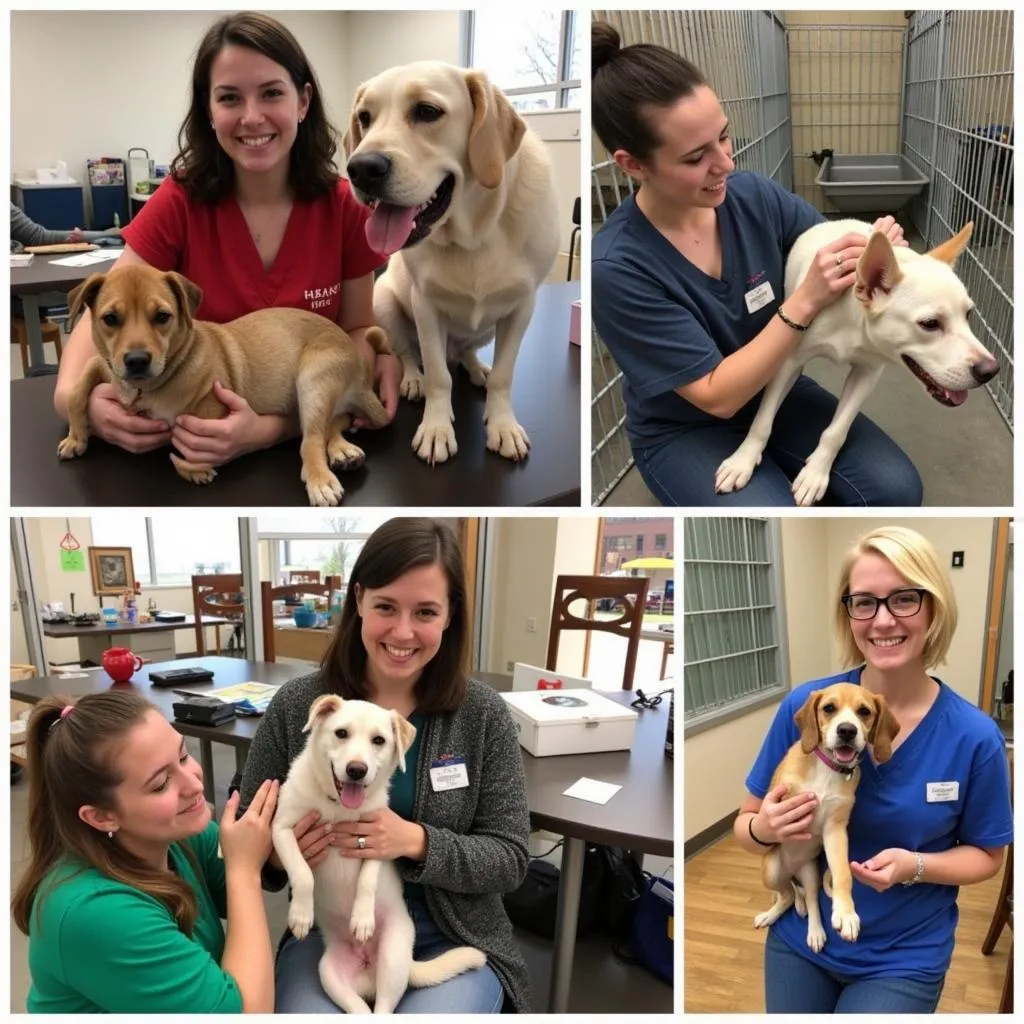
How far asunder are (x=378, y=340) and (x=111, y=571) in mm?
3457

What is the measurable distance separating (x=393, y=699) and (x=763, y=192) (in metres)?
1.24

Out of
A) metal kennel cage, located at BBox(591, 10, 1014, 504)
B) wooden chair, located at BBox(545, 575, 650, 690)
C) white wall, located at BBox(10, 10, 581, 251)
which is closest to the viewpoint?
metal kennel cage, located at BBox(591, 10, 1014, 504)

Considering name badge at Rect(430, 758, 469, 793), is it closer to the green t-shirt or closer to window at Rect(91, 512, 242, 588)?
the green t-shirt

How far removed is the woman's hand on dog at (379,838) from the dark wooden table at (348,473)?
22.3 inches

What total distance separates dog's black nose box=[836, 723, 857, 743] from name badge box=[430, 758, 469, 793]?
0.70 metres

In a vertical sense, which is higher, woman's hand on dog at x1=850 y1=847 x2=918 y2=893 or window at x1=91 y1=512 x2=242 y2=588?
window at x1=91 y1=512 x2=242 y2=588

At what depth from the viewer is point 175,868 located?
139 cm

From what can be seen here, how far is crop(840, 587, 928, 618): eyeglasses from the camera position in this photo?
146 cm

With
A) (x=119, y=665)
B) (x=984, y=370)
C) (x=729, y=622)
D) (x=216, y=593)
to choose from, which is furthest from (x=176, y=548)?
(x=984, y=370)

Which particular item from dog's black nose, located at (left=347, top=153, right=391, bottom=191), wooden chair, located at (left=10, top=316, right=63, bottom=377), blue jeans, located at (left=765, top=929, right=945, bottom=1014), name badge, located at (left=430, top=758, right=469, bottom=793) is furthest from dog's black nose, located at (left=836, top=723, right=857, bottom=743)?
wooden chair, located at (left=10, top=316, right=63, bottom=377)

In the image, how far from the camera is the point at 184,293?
140 cm

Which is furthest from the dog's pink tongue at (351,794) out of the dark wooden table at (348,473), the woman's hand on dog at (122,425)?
the woman's hand on dog at (122,425)

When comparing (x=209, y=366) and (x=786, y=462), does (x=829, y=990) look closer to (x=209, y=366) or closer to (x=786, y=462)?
(x=786, y=462)

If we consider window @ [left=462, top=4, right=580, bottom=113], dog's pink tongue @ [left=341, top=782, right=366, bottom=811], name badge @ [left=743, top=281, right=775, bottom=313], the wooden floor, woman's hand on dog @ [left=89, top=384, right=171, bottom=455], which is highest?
window @ [left=462, top=4, right=580, bottom=113]
